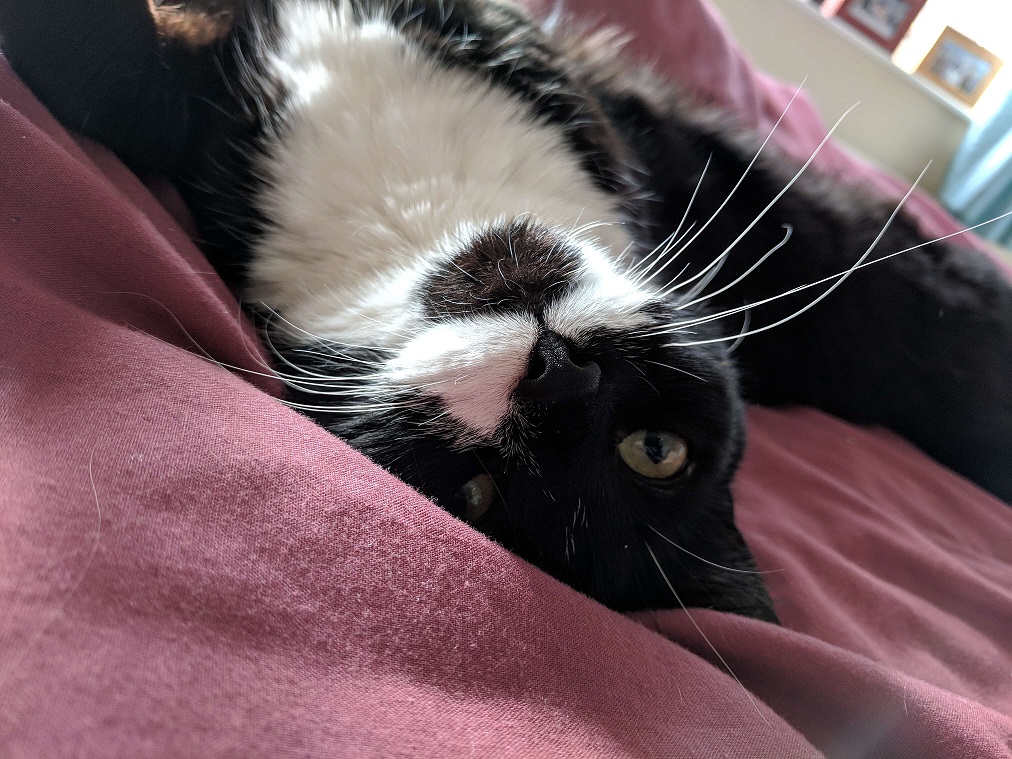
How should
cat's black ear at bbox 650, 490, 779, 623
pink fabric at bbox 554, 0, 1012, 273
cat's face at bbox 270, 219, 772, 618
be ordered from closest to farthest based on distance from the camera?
cat's face at bbox 270, 219, 772, 618 → cat's black ear at bbox 650, 490, 779, 623 → pink fabric at bbox 554, 0, 1012, 273

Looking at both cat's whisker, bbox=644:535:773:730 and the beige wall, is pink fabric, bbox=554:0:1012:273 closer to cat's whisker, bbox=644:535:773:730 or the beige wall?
cat's whisker, bbox=644:535:773:730

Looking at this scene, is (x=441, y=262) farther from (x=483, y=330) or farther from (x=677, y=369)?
(x=677, y=369)

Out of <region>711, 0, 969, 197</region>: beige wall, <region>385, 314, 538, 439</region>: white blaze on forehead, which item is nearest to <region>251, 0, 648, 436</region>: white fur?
<region>385, 314, 538, 439</region>: white blaze on forehead

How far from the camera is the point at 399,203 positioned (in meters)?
0.78

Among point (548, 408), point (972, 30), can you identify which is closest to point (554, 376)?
point (548, 408)

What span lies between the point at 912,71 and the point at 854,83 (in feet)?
0.95

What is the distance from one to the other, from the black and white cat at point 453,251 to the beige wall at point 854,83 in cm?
232

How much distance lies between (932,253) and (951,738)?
3.24 ft

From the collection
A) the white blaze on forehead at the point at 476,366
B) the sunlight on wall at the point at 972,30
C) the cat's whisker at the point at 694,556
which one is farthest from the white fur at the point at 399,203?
the sunlight on wall at the point at 972,30

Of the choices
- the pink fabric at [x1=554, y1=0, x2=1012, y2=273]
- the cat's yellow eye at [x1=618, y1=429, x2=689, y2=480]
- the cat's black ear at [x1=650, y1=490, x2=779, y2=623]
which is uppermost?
the pink fabric at [x1=554, y1=0, x2=1012, y2=273]

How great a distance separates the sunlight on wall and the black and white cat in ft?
8.98

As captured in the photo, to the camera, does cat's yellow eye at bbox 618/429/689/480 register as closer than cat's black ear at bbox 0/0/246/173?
No

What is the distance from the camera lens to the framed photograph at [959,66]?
113 inches

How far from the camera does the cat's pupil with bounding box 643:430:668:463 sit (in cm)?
74
